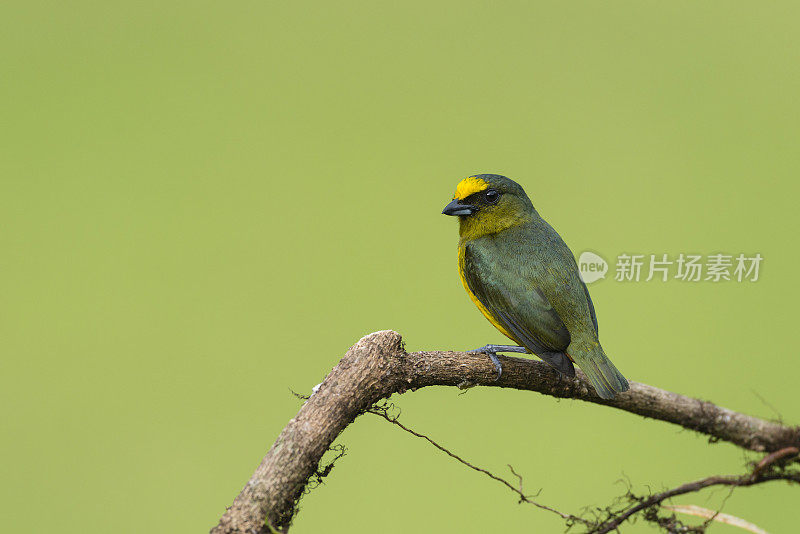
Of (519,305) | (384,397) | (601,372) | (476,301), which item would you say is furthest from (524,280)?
(384,397)

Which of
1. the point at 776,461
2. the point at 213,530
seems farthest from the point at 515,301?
the point at 213,530

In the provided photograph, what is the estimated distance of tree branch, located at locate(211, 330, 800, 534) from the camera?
155cm

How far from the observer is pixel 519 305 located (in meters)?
2.17

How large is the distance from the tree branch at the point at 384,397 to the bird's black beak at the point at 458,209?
553 millimetres

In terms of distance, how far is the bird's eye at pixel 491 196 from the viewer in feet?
8.06

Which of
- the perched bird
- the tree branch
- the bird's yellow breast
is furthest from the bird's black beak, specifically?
the tree branch

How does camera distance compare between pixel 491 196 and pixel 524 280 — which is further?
pixel 491 196

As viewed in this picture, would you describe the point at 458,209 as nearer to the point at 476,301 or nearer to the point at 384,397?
the point at 476,301

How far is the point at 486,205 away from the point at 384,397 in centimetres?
88

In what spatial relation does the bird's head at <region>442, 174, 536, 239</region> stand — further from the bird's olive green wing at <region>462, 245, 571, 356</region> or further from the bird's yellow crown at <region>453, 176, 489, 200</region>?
the bird's olive green wing at <region>462, 245, 571, 356</region>

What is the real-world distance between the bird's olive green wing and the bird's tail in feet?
0.21

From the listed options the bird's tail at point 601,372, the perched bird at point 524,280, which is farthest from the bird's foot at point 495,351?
the bird's tail at point 601,372

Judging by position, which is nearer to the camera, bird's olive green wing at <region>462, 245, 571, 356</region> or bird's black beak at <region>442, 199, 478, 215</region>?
bird's olive green wing at <region>462, 245, 571, 356</region>

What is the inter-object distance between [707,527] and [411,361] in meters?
0.91
